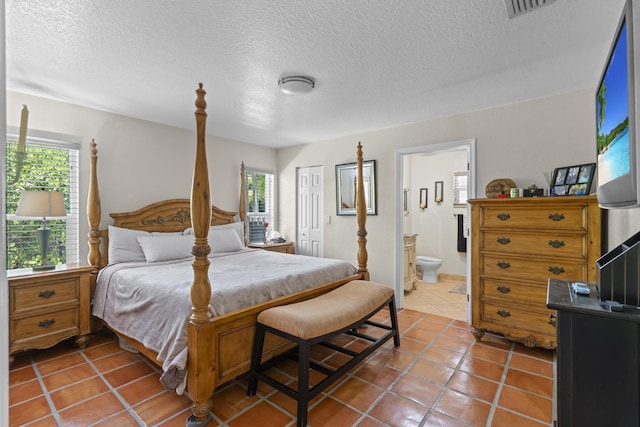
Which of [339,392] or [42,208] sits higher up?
[42,208]

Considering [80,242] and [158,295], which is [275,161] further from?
[158,295]

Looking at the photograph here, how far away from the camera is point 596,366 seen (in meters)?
1.00

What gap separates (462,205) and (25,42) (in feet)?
18.5

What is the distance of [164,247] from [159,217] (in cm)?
65

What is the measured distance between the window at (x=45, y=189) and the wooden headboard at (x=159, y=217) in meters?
0.44

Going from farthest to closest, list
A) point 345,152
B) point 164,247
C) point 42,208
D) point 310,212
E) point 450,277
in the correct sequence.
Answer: point 450,277
point 310,212
point 345,152
point 164,247
point 42,208

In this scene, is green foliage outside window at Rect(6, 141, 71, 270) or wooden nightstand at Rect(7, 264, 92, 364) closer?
wooden nightstand at Rect(7, 264, 92, 364)

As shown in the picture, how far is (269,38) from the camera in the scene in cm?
196

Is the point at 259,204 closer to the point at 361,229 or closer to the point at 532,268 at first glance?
the point at 361,229

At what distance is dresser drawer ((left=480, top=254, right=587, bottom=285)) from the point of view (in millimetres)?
2457

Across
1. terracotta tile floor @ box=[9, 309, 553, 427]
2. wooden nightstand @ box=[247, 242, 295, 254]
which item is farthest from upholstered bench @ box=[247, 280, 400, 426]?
wooden nightstand @ box=[247, 242, 295, 254]

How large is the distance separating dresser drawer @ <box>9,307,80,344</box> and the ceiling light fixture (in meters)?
2.77

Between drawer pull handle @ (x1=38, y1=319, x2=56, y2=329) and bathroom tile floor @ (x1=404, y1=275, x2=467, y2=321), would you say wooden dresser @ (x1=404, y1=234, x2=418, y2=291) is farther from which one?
drawer pull handle @ (x1=38, y1=319, x2=56, y2=329)

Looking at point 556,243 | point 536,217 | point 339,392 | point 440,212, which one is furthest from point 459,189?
point 339,392
